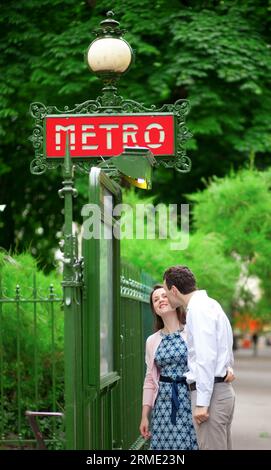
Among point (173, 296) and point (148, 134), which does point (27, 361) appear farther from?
point (173, 296)

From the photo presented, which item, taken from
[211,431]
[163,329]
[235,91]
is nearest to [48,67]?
[235,91]

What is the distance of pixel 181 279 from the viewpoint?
6.87m

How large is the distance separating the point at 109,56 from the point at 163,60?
13939 mm

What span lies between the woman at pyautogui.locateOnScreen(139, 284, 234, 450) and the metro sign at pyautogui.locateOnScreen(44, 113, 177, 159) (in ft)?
4.66

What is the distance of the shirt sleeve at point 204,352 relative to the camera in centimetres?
652

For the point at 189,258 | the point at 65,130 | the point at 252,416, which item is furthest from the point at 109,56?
the point at 189,258

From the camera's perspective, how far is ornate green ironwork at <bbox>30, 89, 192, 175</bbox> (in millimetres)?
8977

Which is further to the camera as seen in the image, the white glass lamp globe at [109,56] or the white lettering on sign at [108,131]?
the white glass lamp globe at [109,56]

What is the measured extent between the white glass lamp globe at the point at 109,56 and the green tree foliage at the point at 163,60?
482 inches

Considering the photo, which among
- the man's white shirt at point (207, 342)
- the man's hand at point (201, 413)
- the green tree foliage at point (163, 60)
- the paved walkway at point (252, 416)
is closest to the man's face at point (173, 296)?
the man's white shirt at point (207, 342)

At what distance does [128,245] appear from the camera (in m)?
18.1

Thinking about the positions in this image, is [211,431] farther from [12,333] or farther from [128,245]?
[128,245]
